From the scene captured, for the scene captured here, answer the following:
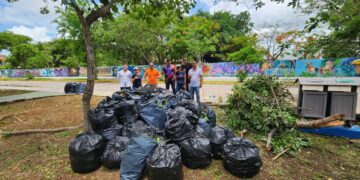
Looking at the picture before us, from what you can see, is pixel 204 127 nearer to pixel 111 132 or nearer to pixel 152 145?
pixel 152 145

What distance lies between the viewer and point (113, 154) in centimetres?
289

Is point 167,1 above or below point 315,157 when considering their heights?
above

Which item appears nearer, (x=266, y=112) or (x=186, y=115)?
(x=186, y=115)

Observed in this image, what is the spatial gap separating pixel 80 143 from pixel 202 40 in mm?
20520

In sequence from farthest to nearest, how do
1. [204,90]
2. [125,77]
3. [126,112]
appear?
1. [204,90]
2. [125,77]
3. [126,112]

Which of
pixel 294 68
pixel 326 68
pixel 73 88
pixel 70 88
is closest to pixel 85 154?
pixel 73 88

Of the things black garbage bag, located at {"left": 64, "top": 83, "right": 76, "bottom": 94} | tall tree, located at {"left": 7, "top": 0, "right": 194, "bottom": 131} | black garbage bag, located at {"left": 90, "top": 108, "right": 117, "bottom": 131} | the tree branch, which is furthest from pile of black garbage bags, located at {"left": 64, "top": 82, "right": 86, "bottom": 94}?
black garbage bag, located at {"left": 90, "top": 108, "right": 117, "bottom": 131}

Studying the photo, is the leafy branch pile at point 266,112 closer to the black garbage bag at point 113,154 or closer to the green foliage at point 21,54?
the black garbage bag at point 113,154

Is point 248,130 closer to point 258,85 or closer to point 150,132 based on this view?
point 258,85

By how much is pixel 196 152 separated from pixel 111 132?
4.74 ft

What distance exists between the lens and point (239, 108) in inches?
181

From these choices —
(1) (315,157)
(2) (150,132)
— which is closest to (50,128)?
(2) (150,132)

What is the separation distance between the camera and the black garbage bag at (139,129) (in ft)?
10.3

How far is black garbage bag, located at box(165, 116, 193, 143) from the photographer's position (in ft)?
9.92
